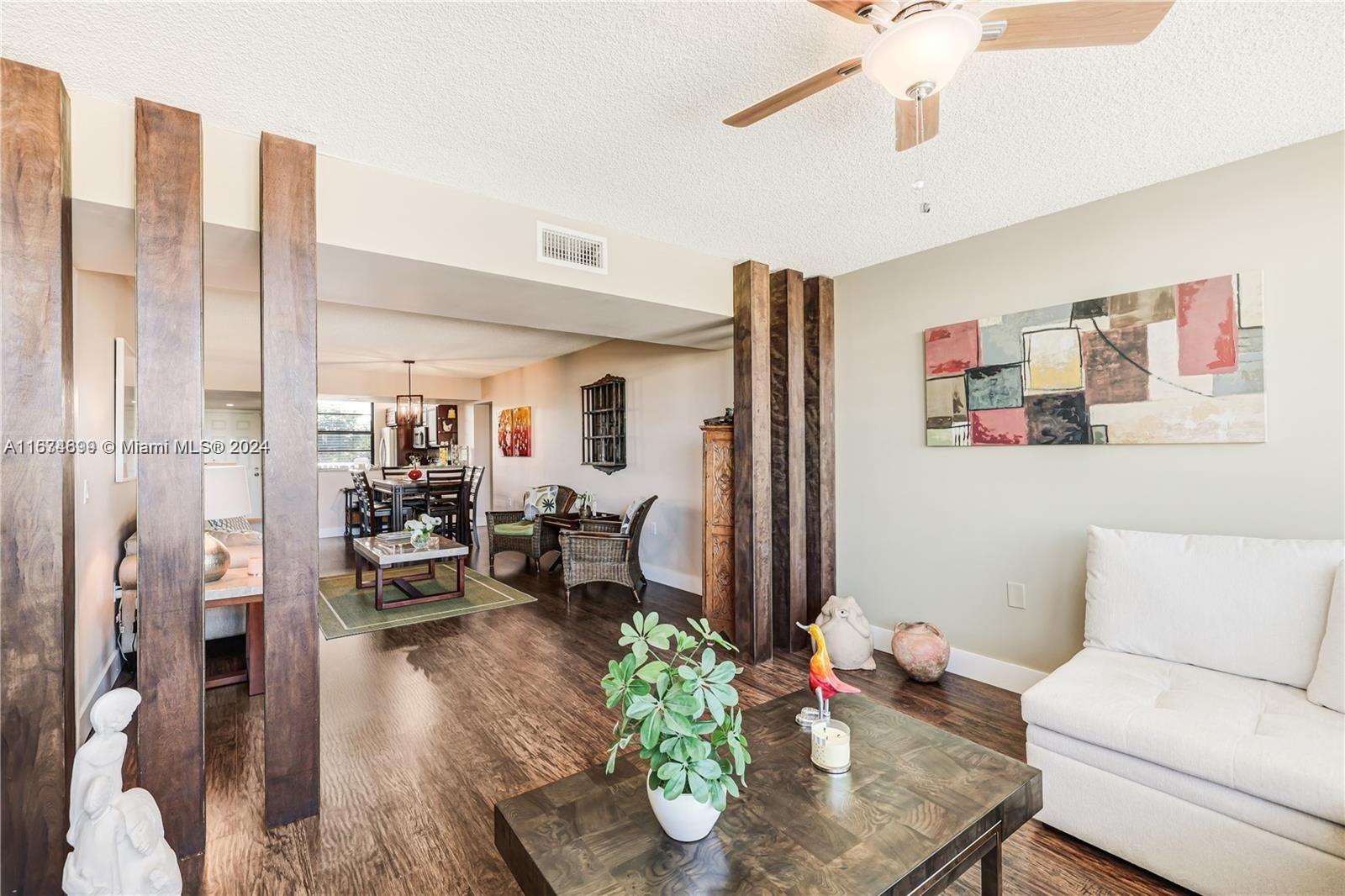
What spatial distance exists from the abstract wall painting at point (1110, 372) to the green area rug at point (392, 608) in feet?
12.5

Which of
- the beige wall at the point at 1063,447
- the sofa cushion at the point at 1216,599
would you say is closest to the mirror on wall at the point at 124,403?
the beige wall at the point at 1063,447

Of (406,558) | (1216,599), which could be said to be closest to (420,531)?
(406,558)

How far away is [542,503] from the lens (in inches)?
256

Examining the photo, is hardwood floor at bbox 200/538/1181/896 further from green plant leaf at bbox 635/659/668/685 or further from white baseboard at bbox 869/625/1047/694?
green plant leaf at bbox 635/659/668/685

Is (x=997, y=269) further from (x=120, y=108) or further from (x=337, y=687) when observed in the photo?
(x=337, y=687)

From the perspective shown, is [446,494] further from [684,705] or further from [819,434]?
[684,705]

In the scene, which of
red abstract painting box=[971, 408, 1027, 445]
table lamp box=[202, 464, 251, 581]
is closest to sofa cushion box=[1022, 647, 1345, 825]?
red abstract painting box=[971, 408, 1027, 445]

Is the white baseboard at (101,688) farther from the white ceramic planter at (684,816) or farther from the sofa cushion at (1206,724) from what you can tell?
the sofa cushion at (1206,724)

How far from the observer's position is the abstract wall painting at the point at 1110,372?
8.03 ft

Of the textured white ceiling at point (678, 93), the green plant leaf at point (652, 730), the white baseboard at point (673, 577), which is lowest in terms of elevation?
the white baseboard at point (673, 577)

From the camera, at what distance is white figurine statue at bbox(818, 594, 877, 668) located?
3463mm

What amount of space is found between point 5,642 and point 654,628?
6.31 ft

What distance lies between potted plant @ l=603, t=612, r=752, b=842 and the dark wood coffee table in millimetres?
95

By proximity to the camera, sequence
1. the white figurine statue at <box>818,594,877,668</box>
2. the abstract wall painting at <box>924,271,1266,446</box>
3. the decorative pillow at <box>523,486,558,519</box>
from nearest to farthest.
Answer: the abstract wall painting at <box>924,271,1266,446</box>
the white figurine statue at <box>818,594,877,668</box>
the decorative pillow at <box>523,486,558,519</box>
